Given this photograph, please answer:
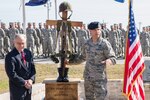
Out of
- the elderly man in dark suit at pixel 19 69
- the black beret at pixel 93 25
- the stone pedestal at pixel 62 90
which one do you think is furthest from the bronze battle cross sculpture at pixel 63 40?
the elderly man in dark suit at pixel 19 69

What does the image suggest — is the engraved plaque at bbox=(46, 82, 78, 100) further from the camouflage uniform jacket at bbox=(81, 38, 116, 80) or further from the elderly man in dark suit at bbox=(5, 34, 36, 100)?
the elderly man in dark suit at bbox=(5, 34, 36, 100)

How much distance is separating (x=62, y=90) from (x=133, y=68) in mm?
1231

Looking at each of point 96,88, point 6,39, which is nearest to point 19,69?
point 96,88

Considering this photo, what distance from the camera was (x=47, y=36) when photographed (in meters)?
23.3

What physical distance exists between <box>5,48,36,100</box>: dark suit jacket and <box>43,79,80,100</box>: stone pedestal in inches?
37.3

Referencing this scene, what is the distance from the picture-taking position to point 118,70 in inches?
618

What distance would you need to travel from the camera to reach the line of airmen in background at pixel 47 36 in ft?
73.4

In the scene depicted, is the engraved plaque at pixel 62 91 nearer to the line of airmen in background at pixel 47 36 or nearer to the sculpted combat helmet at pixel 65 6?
the sculpted combat helmet at pixel 65 6

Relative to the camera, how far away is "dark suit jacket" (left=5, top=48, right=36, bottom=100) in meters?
6.59

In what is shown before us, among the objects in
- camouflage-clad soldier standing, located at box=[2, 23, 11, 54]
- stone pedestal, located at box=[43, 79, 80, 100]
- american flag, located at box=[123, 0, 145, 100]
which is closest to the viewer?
american flag, located at box=[123, 0, 145, 100]

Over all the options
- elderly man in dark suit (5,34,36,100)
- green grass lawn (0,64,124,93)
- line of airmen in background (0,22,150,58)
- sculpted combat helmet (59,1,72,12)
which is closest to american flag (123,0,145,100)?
sculpted combat helmet (59,1,72,12)

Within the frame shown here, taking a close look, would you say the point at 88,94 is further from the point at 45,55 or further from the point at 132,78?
the point at 45,55

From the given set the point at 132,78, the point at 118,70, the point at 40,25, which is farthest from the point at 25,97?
the point at 40,25

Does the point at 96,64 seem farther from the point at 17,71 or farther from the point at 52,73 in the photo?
the point at 52,73
